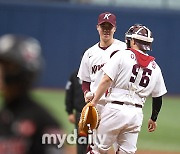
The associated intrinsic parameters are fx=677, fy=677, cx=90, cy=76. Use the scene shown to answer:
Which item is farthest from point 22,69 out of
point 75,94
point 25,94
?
point 75,94

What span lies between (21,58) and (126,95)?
3841 mm

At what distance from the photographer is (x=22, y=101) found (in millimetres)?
3574

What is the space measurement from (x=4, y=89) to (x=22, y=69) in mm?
143

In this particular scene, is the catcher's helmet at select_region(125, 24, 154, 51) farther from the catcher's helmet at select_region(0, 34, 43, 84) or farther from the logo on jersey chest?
the catcher's helmet at select_region(0, 34, 43, 84)

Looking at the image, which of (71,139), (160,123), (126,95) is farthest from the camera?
(160,123)

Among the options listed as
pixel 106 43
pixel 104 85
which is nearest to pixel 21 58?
pixel 104 85

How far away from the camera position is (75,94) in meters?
9.19

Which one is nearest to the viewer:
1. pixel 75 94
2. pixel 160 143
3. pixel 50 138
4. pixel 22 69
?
pixel 22 69

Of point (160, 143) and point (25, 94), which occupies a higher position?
point (25, 94)

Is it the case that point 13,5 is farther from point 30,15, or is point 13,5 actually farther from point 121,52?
point 121,52

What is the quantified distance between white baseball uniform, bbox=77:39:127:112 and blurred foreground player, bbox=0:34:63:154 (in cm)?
436

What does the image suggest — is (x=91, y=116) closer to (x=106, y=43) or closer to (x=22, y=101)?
(x=106, y=43)

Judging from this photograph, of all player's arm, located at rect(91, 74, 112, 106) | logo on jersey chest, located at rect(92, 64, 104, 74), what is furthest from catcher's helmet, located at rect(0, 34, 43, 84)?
logo on jersey chest, located at rect(92, 64, 104, 74)

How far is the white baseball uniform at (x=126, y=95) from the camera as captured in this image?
7125mm
